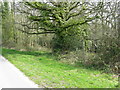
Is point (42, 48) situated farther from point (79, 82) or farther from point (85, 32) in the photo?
point (79, 82)

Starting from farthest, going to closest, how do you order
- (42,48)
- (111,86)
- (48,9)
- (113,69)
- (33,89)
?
(42,48) < (48,9) < (113,69) < (111,86) < (33,89)

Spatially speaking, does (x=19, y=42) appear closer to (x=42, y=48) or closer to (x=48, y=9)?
(x=42, y=48)

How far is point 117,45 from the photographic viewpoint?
9.34 meters

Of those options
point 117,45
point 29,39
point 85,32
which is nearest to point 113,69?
point 117,45

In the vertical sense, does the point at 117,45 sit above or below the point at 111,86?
above

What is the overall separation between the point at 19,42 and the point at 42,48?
12.3 feet

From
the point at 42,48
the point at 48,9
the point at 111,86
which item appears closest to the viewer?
the point at 111,86

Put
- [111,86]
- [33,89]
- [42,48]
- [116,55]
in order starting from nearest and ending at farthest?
[33,89] → [111,86] → [116,55] → [42,48]

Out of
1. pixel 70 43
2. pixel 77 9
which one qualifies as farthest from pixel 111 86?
pixel 77 9

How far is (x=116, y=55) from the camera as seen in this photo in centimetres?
920

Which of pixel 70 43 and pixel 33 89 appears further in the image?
pixel 70 43

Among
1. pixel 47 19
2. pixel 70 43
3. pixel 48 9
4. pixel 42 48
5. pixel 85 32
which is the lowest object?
pixel 42 48

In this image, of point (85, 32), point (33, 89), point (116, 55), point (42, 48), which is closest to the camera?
point (33, 89)

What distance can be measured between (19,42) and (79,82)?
55.5ft
